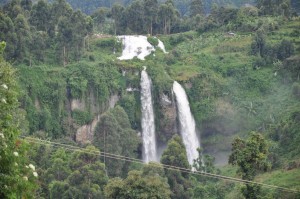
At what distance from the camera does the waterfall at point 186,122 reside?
44.5m

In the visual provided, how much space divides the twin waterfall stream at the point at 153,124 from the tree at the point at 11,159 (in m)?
30.8

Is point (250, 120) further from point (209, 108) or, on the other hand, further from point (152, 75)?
point (152, 75)

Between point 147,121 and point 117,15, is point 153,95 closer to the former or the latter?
point 147,121

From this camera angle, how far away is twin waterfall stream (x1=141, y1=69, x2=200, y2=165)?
43.9 m

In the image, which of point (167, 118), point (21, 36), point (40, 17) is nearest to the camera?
point (21, 36)

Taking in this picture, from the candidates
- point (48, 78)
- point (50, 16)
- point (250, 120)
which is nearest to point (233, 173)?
point (250, 120)

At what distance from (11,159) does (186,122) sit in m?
33.5

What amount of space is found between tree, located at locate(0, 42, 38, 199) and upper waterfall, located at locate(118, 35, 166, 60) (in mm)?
37180

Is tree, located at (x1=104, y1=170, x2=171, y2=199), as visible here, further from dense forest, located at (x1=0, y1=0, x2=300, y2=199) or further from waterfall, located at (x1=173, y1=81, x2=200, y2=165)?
waterfall, located at (x1=173, y1=81, x2=200, y2=165)

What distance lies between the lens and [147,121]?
44.5m

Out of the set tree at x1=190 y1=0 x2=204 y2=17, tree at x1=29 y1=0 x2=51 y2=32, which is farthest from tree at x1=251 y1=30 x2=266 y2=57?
tree at x1=190 y1=0 x2=204 y2=17

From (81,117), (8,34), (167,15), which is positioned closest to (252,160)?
(81,117)

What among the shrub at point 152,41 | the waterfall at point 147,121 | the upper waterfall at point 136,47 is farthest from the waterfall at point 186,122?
the shrub at point 152,41

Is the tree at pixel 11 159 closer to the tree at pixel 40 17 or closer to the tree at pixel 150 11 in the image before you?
the tree at pixel 40 17
